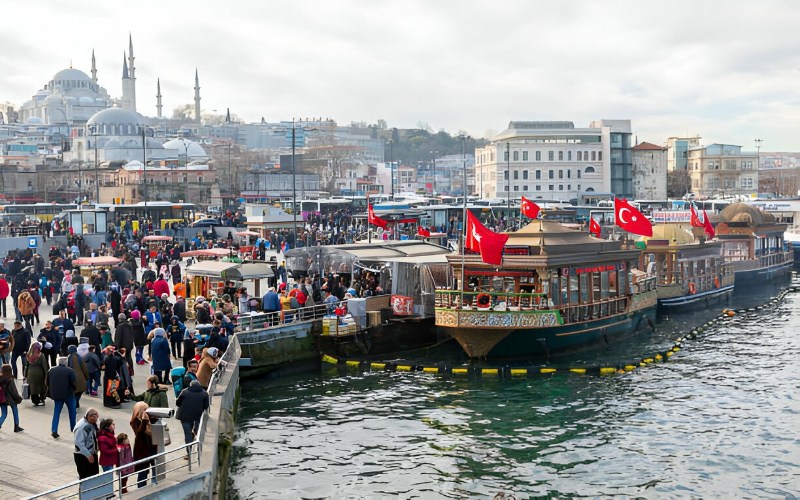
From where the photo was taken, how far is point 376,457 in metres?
18.6

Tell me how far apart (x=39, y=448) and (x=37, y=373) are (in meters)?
2.50

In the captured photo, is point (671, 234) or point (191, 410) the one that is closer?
point (191, 410)

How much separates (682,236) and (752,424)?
74.1 feet

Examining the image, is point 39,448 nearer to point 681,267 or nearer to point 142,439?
point 142,439

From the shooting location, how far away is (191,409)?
14.8 m

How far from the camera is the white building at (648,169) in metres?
Result: 120

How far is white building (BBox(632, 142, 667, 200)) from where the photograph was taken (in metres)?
120

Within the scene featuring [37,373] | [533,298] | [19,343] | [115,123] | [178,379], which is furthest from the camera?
[115,123]

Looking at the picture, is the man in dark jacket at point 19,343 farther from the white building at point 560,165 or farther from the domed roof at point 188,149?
the domed roof at point 188,149

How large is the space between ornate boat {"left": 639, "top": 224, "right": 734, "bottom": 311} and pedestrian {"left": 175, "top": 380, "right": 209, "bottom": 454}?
28.2 meters

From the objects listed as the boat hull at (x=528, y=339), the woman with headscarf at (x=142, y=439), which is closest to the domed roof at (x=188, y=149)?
the boat hull at (x=528, y=339)

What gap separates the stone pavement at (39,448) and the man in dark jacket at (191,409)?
644 mm

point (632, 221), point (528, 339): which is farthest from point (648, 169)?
point (528, 339)

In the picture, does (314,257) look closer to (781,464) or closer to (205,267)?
(205,267)
